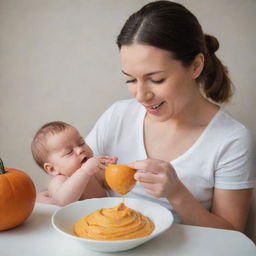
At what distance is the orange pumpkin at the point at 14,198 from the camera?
99cm

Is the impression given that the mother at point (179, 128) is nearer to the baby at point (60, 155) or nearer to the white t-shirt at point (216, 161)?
the white t-shirt at point (216, 161)

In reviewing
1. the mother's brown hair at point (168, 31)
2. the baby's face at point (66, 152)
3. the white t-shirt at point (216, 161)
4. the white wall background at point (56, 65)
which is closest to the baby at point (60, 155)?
the baby's face at point (66, 152)

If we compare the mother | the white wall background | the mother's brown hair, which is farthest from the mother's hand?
the white wall background

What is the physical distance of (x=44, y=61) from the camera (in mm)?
2223

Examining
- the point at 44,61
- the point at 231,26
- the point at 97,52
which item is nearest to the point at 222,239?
the point at 231,26

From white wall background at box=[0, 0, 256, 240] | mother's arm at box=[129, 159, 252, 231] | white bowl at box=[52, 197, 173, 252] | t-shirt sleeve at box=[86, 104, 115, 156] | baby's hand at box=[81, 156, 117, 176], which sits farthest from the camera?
white wall background at box=[0, 0, 256, 240]

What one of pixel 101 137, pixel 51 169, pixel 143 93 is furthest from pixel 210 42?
pixel 51 169

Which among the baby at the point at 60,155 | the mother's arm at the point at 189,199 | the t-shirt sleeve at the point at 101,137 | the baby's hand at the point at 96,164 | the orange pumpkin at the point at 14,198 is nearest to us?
the orange pumpkin at the point at 14,198

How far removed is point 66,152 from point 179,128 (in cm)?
49

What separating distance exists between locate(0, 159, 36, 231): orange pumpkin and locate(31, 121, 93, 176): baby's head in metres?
0.45

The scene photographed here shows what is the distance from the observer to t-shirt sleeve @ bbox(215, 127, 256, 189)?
1.41 m

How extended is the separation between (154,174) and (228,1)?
112cm

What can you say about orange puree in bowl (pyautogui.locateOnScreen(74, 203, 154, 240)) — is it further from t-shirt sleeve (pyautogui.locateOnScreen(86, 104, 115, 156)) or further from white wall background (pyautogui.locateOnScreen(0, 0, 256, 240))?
white wall background (pyautogui.locateOnScreen(0, 0, 256, 240))

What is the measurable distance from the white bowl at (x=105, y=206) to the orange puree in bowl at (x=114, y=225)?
1.0 inches
